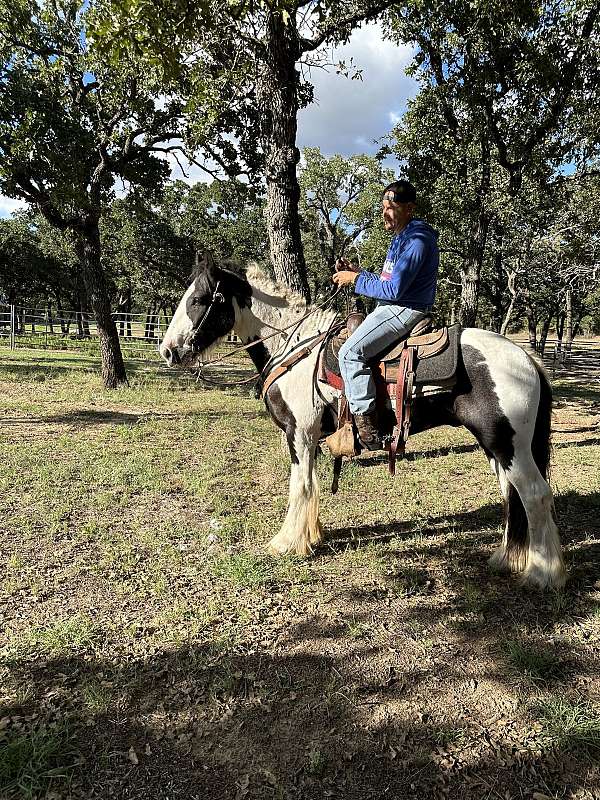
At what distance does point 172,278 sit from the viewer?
34.3m

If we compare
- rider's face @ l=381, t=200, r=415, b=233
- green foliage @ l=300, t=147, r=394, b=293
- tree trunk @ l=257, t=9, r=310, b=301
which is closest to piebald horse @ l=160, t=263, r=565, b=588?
rider's face @ l=381, t=200, r=415, b=233

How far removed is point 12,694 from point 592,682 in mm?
3412

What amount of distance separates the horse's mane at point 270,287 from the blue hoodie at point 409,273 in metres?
1.16

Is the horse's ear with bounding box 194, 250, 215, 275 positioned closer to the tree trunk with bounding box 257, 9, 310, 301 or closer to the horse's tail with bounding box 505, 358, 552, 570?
the tree trunk with bounding box 257, 9, 310, 301

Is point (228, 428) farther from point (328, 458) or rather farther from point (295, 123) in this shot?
point (295, 123)

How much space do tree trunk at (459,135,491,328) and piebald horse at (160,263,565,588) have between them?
7504 millimetres

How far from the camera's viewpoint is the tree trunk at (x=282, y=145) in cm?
607

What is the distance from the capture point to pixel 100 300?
1233cm

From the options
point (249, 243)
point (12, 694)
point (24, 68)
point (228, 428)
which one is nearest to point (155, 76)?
point (24, 68)

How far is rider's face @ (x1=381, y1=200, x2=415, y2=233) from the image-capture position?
338cm

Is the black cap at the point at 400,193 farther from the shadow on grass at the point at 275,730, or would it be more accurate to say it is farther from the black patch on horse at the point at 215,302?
the shadow on grass at the point at 275,730

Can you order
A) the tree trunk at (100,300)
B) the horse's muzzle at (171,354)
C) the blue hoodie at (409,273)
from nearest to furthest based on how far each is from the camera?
the blue hoodie at (409,273), the horse's muzzle at (171,354), the tree trunk at (100,300)

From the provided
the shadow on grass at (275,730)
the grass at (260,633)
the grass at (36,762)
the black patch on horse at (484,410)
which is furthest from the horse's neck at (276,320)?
the grass at (36,762)

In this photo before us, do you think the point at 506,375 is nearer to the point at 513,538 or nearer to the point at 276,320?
the point at 513,538
